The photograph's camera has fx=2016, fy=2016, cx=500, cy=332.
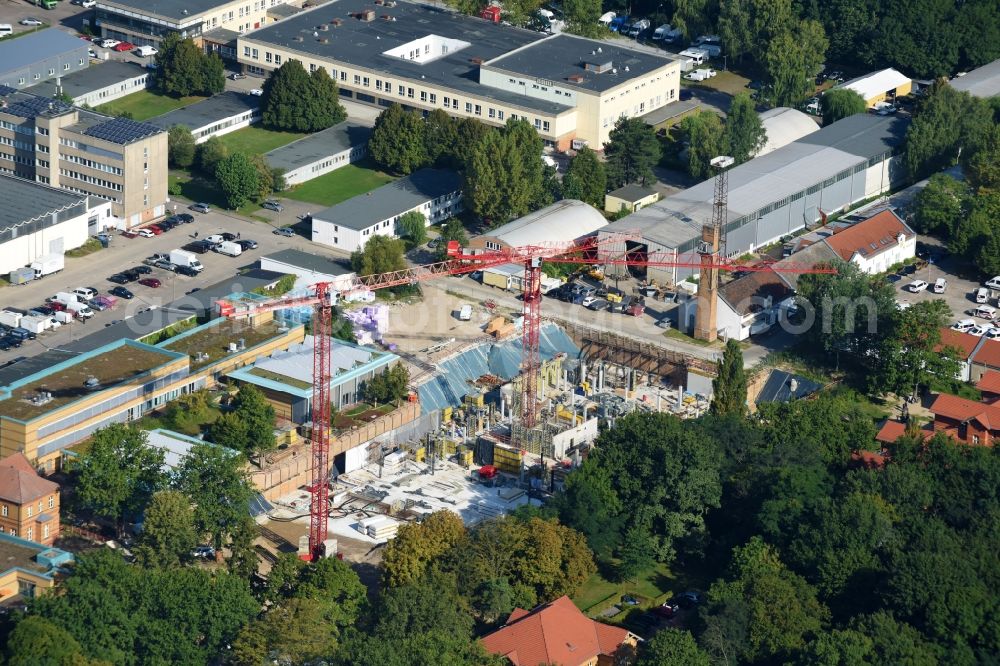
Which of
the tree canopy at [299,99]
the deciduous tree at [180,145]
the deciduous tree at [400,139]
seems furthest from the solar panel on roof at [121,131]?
the deciduous tree at [400,139]

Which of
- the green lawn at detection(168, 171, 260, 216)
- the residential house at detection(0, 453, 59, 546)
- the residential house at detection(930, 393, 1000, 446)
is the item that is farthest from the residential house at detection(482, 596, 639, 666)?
the green lawn at detection(168, 171, 260, 216)

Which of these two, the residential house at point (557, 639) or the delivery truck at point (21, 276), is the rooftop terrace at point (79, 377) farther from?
the residential house at point (557, 639)

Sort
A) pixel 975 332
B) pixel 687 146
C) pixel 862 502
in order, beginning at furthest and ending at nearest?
pixel 687 146
pixel 975 332
pixel 862 502

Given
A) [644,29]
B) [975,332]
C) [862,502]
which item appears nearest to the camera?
[862,502]

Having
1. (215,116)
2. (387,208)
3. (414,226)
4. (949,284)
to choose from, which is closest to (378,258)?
(414,226)

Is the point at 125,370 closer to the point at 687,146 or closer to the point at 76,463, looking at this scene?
the point at 76,463

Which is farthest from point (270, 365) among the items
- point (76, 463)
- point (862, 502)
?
point (862, 502)

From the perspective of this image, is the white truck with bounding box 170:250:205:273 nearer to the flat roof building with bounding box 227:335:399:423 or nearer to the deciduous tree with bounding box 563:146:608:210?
the flat roof building with bounding box 227:335:399:423
